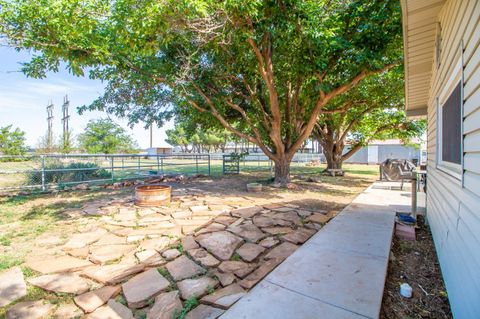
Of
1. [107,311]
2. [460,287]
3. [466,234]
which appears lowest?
[107,311]

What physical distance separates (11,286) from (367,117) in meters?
14.2

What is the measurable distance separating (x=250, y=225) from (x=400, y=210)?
329 cm

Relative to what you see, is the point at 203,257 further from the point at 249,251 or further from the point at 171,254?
the point at 249,251

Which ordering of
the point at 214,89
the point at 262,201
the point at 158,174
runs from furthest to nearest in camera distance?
the point at 158,174, the point at 214,89, the point at 262,201

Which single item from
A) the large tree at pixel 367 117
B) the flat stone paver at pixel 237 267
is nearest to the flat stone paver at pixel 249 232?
the flat stone paver at pixel 237 267

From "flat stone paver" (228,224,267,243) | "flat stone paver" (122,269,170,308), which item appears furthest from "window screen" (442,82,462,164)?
"flat stone paver" (122,269,170,308)

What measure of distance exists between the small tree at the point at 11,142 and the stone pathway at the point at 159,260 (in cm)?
710

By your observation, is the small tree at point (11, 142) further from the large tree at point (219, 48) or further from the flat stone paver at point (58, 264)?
the flat stone paver at point (58, 264)

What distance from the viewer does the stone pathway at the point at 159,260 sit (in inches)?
79.4

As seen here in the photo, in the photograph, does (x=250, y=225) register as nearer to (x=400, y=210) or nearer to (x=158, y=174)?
(x=400, y=210)

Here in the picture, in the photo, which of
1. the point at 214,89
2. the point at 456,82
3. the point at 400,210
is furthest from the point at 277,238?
A: the point at 214,89

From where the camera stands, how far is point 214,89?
7.77 metres

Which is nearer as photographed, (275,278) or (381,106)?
(275,278)

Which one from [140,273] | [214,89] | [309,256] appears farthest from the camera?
[214,89]
